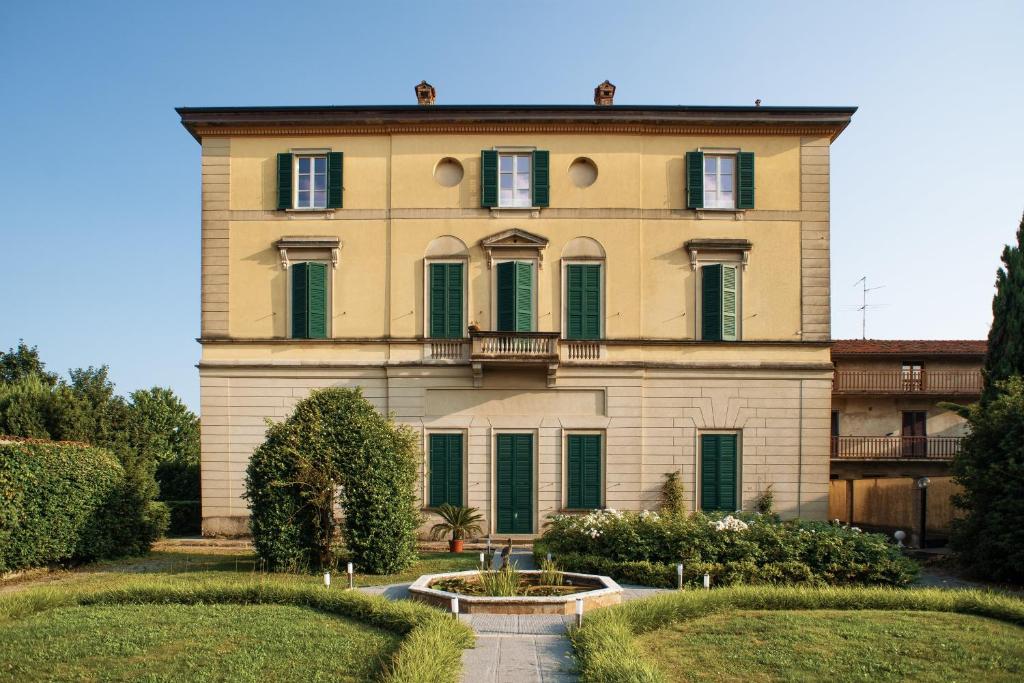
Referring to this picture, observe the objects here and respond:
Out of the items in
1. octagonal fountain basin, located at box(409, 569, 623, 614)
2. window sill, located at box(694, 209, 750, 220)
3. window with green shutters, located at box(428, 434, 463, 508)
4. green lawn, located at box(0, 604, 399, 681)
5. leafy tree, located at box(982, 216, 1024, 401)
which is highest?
window sill, located at box(694, 209, 750, 220)

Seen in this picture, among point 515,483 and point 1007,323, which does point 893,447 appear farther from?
point 515,483

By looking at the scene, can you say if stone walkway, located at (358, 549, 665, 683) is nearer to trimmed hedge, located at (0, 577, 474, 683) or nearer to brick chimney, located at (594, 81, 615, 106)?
trimmed hedge, located at (0, 577, 474, 683)

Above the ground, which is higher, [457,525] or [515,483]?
[515,483]

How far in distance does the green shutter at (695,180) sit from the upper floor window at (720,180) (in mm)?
381

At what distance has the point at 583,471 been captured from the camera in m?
23.4

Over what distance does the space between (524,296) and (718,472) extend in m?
7.96

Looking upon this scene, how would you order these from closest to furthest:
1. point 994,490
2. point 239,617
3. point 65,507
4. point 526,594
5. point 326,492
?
1. point 239,617
2. point 526,594
3. point 326,492
4. point 994,490
5. point 65,507

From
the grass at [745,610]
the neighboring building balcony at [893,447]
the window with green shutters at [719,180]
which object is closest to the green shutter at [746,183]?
the window with green shutters at [719,180]

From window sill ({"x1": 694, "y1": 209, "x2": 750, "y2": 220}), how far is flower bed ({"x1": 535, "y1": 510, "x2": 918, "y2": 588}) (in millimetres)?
10679

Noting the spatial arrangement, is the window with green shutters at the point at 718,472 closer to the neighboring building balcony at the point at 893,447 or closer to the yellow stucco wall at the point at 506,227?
the yellow stucco wall at the point at 506,227

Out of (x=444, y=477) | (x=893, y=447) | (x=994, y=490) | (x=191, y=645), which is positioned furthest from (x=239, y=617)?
(x=893, y=447)

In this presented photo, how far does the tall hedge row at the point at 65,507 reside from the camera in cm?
1655

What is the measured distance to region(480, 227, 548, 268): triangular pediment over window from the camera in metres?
23.6

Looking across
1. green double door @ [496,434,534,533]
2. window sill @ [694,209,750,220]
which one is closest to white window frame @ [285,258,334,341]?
green double door @ [496,434,534,533]
